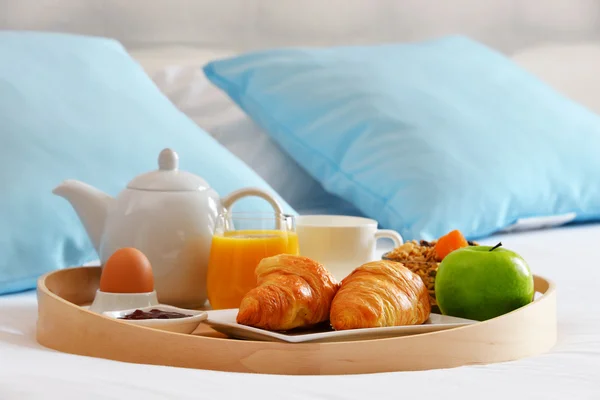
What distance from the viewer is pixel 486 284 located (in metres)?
0.79

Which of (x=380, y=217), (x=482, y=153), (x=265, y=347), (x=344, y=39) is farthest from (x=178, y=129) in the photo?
(x=344, y=39)

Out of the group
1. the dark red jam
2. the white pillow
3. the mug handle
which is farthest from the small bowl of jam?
the white pillow

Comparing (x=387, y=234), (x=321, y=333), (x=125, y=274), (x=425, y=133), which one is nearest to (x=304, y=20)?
(x=425, y=133)

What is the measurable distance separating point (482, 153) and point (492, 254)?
800 millimetres

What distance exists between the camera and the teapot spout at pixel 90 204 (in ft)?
3.16

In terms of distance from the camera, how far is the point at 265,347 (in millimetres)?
651

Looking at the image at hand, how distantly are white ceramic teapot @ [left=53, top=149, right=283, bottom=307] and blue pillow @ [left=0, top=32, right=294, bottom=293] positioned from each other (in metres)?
0.18

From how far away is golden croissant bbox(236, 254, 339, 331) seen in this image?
0.72m

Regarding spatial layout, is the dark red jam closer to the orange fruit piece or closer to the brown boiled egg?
the brown boiled egg

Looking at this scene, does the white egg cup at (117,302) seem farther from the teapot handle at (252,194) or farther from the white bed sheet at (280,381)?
the teapot handle at (252,194)

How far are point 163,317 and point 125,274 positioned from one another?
8cm

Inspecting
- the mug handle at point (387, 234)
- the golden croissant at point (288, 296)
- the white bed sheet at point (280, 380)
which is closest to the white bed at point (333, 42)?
the white bed sheet at point (280, 380)

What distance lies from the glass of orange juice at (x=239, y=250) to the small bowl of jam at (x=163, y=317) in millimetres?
101

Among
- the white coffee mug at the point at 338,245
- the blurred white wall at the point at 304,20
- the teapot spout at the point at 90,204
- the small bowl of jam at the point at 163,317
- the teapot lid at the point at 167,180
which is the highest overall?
the blurred white wall at the point at 304,20
